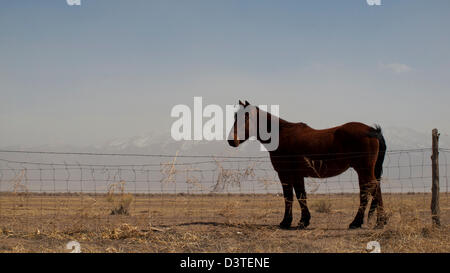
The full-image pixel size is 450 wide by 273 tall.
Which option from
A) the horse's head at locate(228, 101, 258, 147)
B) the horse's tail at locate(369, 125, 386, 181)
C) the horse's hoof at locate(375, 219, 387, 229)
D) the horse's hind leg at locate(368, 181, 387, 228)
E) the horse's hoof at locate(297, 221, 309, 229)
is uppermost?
the horse's head at locate(228, 101, 258, 147)

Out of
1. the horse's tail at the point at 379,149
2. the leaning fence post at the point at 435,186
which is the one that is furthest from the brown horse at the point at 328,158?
the leaning fence post at the point at 435,186

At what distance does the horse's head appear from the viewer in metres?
10.9

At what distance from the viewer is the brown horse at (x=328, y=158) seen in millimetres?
10055

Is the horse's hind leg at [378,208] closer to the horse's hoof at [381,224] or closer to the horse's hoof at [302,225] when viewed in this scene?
the horse's hoof at [381,224]

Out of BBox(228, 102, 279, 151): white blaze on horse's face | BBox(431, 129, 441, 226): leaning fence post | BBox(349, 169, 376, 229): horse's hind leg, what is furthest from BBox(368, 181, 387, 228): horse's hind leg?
BBox(228, 102, 279, 151): white blaze on horse's face

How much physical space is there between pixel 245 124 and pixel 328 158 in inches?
83.0

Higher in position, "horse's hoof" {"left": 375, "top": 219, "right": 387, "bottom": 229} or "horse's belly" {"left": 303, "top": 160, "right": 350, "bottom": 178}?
"horse's belly" {"left": 303, "top": 160, "right": 350, "bottom": 178}

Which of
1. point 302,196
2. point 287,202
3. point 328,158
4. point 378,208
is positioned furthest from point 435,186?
point 287,202

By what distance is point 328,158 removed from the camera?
10305mm

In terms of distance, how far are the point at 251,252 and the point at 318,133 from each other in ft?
12.6

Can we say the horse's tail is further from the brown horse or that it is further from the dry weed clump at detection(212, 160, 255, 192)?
the dry weed clump at detection(212, 160, 255, 192)

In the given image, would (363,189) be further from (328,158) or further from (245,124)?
(245,124)
